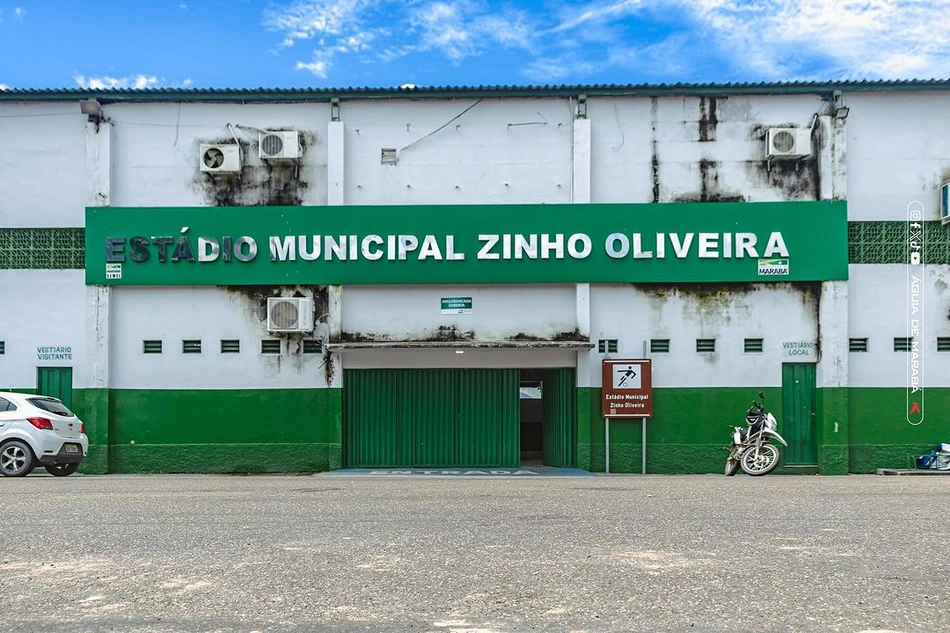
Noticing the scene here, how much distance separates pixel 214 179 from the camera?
17.0m

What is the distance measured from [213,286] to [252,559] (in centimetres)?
1073

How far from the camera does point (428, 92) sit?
1695 cm

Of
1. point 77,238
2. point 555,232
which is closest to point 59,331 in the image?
point 77,238

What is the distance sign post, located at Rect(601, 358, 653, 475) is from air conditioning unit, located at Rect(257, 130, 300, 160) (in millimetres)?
7641

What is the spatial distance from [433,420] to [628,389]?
13.2 feet

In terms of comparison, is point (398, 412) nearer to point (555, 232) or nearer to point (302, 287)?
point (302, 287)

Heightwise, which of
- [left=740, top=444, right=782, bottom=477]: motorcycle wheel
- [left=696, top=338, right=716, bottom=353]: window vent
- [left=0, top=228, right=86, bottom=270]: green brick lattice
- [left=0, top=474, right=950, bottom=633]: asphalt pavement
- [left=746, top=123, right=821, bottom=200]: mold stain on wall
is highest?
[left=746, top=123, right=821, bottom=200]: mold stain on wall

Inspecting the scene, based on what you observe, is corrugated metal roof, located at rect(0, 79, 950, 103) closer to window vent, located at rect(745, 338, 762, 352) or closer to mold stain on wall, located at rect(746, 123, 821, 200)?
mold stain on wall, located at rect(746, 123, 821, 200)

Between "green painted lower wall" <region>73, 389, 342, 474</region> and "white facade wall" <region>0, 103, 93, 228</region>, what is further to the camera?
"white facade wall" <region>0, 103, 93, 228</region>

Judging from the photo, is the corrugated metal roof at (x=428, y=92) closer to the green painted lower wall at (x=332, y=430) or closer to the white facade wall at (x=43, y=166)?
the white facade wall at (x=43, y=166)

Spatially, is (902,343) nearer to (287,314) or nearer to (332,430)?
(332,430)

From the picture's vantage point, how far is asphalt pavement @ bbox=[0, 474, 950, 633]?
17.7ft

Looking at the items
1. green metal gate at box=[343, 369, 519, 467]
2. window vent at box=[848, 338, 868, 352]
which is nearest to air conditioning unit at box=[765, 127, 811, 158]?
window vent at box=[848, 338, 868, 352]

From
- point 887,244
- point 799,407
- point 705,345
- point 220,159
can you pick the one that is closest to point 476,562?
point 705,345
